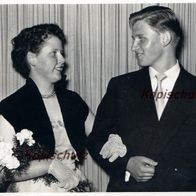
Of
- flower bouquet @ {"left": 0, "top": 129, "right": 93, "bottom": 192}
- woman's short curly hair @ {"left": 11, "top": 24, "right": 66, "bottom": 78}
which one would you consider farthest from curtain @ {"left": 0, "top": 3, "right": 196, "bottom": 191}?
flower bouquet @ {"left": 0, "top": 129, "right": 93, "bottom": 192}

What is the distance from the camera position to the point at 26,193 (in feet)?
3.94

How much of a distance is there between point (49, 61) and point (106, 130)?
0.93 feet

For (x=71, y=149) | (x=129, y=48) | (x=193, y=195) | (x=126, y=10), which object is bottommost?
(x=193, y=195)

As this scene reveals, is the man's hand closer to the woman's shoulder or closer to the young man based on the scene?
the young man

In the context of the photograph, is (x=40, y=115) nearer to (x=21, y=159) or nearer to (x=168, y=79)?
(x=21, y=159)

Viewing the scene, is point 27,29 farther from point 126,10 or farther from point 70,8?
point 126,10

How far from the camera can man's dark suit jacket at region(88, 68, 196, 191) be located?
120cm

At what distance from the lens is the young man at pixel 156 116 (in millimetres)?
1201

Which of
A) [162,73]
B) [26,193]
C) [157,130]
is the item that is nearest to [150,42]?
[162,73]

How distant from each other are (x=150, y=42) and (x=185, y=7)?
0.18 m

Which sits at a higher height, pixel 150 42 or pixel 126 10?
pixel 126 10

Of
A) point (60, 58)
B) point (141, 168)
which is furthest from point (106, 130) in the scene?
→ point (60, 58)

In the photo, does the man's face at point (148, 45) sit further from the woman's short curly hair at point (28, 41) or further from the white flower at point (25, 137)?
the white flower at point (25, 137)

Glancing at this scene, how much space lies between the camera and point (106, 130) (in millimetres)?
1243
